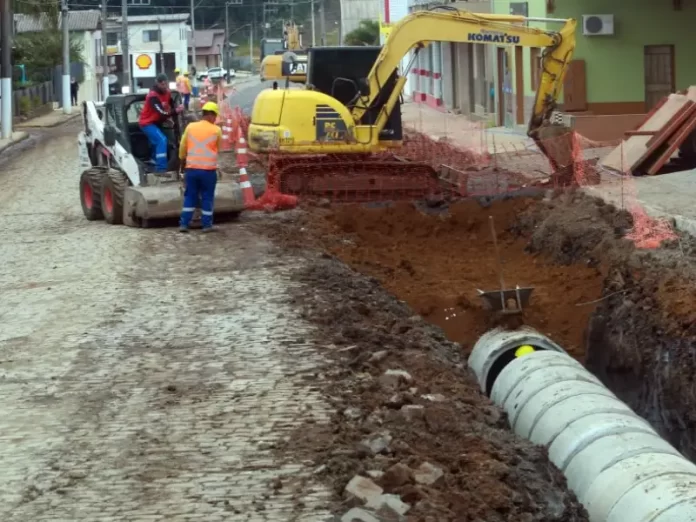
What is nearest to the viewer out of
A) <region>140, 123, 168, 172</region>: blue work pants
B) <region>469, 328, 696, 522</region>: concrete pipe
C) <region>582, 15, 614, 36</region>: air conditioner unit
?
<region>469, 328, 696, 522</region>: concrete pipe

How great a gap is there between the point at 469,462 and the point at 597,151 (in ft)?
54.3

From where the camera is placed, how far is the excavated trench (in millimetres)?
11750

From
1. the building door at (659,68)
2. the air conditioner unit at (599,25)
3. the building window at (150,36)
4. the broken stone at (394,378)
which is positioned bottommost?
the broken stone at (394,378)

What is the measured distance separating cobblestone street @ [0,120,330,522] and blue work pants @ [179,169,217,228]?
10.9 inches

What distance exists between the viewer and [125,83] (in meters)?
56.6

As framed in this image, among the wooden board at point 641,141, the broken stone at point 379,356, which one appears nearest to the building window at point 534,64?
the wooden board at point 641,141

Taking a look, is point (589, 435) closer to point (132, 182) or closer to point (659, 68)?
point (132, 182)

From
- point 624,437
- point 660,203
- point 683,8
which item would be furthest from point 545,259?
point 683,8

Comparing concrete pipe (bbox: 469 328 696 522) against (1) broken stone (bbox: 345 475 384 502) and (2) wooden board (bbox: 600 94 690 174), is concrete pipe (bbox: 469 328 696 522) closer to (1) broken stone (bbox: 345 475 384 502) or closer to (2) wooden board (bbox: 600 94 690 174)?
(1) broken stone (bbox: 345 475 384 502)

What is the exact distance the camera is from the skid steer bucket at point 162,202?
16.1m

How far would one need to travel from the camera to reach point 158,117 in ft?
56.5

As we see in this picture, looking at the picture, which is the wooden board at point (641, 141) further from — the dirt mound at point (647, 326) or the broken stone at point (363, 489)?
the broken stone at point (363, 489)

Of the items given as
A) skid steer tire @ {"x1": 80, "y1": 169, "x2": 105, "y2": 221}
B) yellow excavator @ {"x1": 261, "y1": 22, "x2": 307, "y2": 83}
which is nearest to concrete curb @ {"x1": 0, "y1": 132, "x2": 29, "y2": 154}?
yellow excavator @ {"x1": 261, "y1": 22, "x2": 307, "y2": 83}

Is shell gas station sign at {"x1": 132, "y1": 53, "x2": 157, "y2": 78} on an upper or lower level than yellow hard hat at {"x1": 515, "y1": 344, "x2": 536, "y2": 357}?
upper
